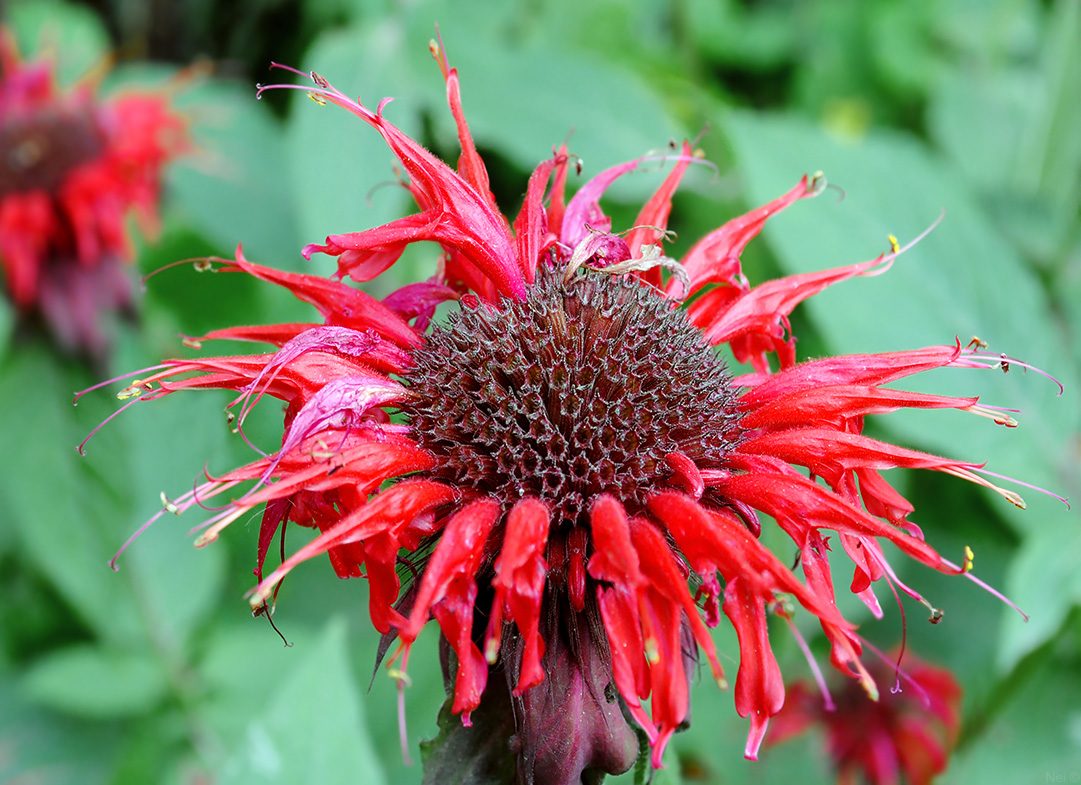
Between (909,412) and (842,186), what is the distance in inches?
18.2

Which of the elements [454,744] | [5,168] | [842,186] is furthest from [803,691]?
[5,168]

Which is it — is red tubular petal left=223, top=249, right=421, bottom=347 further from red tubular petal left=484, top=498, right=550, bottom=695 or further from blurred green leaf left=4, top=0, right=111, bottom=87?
blurred green leaf left=4, top=0, right=111, bottom=87

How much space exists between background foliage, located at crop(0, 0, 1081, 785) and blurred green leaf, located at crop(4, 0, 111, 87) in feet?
2.14

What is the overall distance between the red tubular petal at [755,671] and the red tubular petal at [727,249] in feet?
1.25

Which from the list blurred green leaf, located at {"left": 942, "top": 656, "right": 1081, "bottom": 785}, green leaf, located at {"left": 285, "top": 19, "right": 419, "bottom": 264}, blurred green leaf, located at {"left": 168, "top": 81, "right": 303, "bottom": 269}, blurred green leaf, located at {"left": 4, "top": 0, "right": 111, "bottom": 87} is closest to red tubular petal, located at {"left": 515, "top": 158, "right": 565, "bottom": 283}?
green leaf, located at {"left": 285, "top": 19, "right": 419, "bottom": 264}

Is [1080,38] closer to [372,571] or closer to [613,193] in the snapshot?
[613,193]

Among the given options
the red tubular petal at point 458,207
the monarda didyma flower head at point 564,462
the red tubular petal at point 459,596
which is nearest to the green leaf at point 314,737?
the monarda didyma flower head at point 564,462

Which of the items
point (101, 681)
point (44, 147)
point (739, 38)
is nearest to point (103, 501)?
point (101, 681)

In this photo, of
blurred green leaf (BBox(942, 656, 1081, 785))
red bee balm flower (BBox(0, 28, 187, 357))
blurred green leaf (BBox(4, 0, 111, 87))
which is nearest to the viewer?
blurred green leaf (BBox(942, 656, 1081, 785))

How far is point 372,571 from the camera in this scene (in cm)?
75

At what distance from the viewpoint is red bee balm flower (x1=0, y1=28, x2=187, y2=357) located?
6.29 ft

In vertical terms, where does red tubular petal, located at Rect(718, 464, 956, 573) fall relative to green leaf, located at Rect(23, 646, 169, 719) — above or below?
above

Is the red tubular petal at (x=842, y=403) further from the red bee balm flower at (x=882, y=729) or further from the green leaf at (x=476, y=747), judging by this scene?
the red bee balm flower at (x=882, y=729)

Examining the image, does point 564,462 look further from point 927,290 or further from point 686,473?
point 927,290
